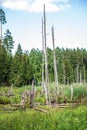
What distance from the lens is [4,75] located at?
59062 mm

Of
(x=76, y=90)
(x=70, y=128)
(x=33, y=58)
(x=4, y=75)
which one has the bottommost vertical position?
(x=70, y=128)

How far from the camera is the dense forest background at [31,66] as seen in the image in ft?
195

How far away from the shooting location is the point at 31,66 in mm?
66812

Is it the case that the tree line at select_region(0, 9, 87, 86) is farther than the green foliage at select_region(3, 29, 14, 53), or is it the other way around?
the green foliage at select_region(3, 29, 14, 53)

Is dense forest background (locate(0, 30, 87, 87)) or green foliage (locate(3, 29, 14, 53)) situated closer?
dense forest background (locate(0, 30, 87, 87))

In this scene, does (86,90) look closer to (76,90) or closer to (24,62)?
(76,90)

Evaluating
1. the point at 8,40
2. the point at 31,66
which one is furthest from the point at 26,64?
the point at 8,40

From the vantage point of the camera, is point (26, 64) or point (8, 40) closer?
point (26, 64)

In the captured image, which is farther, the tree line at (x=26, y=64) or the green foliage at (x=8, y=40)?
the green foliage at (x=8, y=40)

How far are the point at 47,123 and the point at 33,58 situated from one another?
75.2m

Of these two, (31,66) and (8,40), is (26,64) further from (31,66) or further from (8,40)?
(8,40)

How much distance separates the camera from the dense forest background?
59297 millimetres

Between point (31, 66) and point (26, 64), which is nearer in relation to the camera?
point (26, 64)

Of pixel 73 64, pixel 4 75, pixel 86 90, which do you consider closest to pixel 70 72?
pixel 73 64
